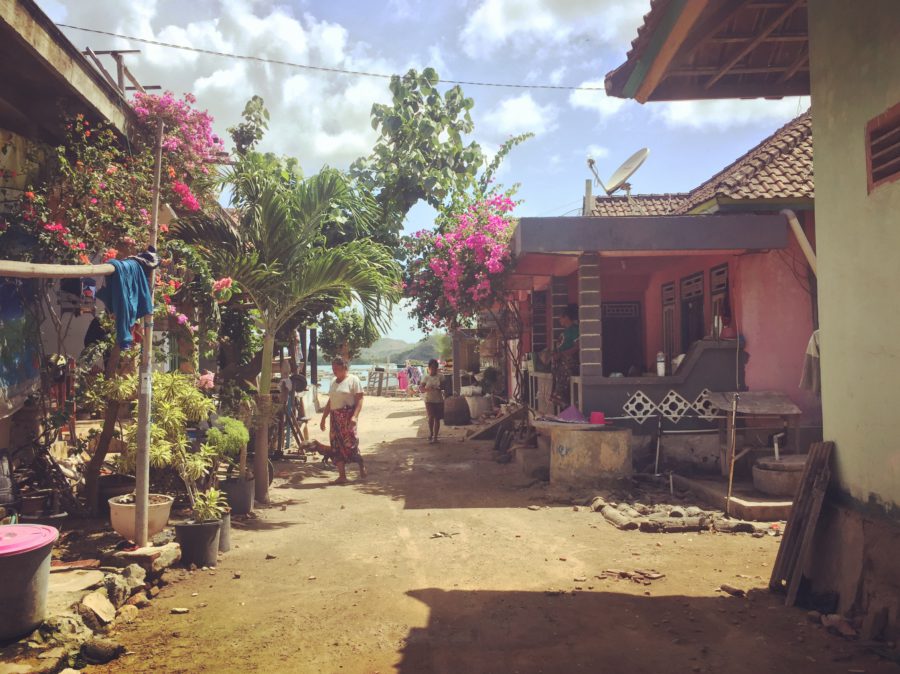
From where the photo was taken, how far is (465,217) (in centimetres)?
1304

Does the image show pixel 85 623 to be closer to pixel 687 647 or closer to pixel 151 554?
pixel 151 554

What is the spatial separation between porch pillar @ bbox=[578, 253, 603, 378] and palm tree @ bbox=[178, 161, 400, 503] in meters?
2.99

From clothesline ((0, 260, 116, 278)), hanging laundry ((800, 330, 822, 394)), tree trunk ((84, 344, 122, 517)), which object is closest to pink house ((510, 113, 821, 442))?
hanging laundry ((800, 330, 822, 394))

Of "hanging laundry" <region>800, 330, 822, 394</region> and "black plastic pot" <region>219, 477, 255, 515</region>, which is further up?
"hanging laundry" <region>800, 330, 822, 394</region>

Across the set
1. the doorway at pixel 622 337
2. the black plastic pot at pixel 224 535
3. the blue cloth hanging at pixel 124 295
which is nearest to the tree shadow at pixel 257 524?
the black plastic pot at pixel 224 535

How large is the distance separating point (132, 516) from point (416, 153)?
1040cm

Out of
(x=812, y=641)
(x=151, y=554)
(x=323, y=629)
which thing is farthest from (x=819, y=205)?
(x=151, y=554)

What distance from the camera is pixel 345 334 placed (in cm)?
1545

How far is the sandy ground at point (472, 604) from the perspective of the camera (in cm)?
385

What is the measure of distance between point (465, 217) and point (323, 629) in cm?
977

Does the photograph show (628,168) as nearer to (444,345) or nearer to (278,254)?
(278,254)

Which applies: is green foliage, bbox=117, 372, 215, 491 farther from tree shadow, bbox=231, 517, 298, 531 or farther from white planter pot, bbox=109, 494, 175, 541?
tree shadow, bbox=231, 517, 298, 531

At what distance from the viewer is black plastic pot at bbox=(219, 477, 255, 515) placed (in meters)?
7.55

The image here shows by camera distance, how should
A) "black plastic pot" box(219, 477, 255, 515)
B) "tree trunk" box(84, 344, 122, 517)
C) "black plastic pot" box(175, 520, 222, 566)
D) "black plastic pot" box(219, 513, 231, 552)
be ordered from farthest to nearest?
"black plastic pot" box(219, 477, 255, 515) → "tree trunk" box(84, 344, 122, 517) → "black plastic pot" box(219, 513, 231, 552) → "black plastic pot" box(175, 520, 222, 566)
